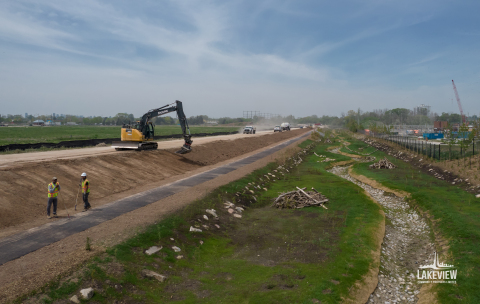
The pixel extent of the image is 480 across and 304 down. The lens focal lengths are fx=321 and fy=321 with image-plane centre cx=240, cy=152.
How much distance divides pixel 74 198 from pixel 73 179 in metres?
3.62

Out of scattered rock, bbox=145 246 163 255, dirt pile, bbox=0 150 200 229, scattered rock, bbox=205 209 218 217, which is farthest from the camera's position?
scattered rock, bbox=205 209 218 217

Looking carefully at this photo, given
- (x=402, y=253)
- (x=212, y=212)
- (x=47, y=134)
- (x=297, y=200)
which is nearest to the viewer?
(x=402, y=253)

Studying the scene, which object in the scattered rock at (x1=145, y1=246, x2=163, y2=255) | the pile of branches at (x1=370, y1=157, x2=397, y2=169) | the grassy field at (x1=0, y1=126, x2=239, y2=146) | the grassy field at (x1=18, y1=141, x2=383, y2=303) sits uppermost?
the grassy field at (x1=0, y1=126, x2=239, y2=146)

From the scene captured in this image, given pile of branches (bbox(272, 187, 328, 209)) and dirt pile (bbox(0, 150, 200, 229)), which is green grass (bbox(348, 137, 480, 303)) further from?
dirt pile (bbox(0, 150, 200, 229))

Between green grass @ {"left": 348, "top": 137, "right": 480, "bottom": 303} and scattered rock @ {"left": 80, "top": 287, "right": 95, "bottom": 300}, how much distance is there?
1177 cm

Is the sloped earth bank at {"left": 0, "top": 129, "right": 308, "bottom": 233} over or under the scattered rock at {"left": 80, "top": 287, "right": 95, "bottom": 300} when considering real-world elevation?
over

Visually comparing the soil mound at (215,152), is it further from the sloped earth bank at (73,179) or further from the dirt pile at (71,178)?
the dirt pile at (71,178)

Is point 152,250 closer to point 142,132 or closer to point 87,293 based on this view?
point 87,293

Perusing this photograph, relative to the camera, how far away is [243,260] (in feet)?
44.4

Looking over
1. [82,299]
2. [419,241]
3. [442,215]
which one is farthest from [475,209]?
[82,299]

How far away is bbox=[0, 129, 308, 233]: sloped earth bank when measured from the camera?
54.1 ft

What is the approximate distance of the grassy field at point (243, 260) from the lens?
415 inches

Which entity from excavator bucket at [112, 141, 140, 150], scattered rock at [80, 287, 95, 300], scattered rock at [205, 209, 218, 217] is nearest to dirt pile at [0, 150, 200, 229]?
excavator bucket at [112, 141, 140, 150]

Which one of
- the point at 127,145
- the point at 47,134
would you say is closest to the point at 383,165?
the point at 127,145
